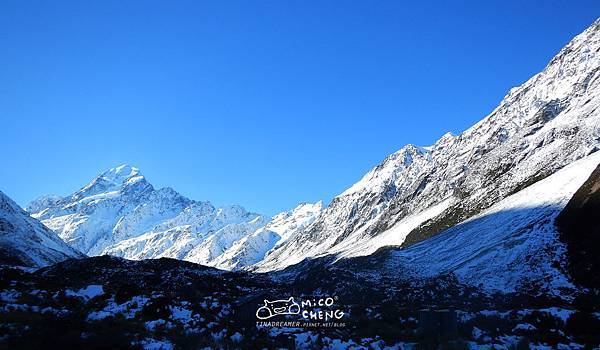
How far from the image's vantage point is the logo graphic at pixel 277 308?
27.1 meters

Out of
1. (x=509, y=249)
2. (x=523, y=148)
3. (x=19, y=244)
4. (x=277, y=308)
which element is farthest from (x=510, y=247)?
(x=19, y=244)

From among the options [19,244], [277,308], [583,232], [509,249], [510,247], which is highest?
[19,244]

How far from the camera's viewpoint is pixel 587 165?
87.2 metres

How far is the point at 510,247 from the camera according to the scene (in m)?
71.8

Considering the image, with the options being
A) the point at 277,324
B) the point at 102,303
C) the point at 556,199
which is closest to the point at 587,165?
the point at 556,199

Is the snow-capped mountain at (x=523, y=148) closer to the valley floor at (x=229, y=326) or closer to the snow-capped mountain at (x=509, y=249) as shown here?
the snow-capped mountain at (x=509, y=249)

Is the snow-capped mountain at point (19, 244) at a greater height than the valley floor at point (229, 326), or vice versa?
the snow-capped mountain at point (19, 244)

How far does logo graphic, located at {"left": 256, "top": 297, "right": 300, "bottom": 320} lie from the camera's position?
27109 mm

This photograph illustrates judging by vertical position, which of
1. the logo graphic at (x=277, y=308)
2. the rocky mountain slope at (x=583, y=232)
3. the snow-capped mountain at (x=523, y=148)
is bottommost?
the rocky mountain slope at (x=583, y=232)

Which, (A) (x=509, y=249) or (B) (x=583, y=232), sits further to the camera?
(A) (x=509, y=249)

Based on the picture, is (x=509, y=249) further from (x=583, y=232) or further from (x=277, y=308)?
(x=277, y=308)

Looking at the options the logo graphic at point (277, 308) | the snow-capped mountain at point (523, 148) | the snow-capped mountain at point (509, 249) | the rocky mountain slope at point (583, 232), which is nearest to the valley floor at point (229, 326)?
the logo graphic at point (277, 308)

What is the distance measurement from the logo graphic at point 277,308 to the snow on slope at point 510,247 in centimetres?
3441

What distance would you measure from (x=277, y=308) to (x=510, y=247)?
54.6 meters
